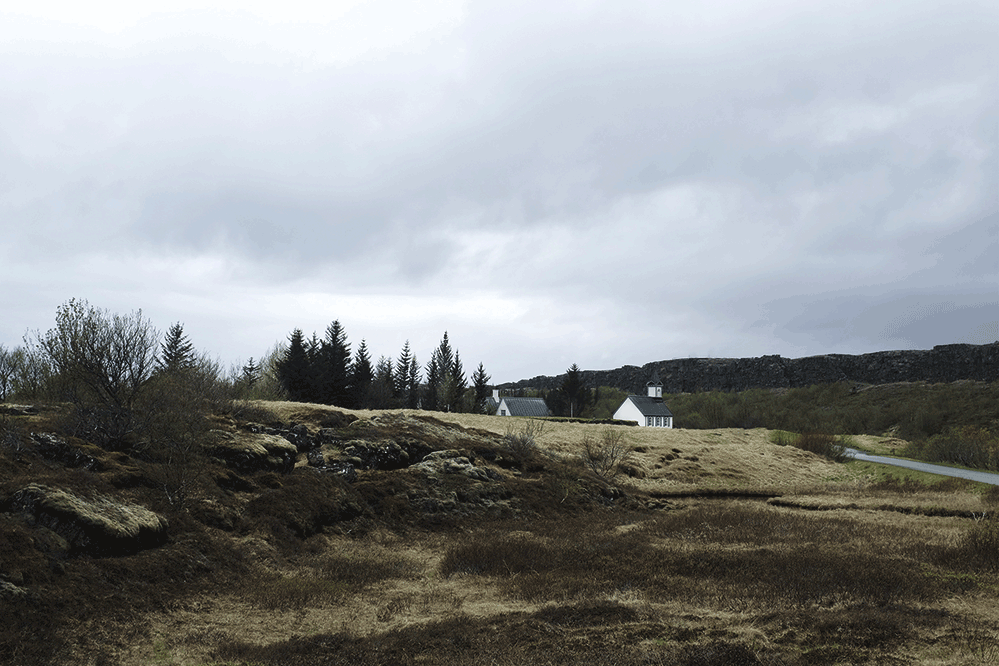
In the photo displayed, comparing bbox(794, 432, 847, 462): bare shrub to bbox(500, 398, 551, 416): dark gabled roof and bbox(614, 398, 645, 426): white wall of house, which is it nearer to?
bbox(614, 398, 645, 426): white wall of house

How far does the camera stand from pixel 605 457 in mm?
30203

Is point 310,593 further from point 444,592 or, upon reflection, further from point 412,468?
point 412,468

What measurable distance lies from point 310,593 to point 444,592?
2766mm

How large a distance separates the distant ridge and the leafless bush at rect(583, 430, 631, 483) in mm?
86209

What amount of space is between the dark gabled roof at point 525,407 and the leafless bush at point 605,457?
5148 centimetres

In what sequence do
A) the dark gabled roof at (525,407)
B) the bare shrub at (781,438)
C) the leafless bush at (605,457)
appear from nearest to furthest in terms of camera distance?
the leafless bush at (605,457)
the bare shrub at (781,438)
the dark gabled roof at (525,407)

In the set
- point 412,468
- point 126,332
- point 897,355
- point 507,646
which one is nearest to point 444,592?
point 507,646

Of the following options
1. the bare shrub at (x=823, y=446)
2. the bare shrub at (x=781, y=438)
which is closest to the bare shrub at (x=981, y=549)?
the bare shrub at (x=823, y=446)

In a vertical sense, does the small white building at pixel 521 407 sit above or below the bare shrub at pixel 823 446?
above

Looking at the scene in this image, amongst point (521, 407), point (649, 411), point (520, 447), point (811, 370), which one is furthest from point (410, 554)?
point (811, 370)

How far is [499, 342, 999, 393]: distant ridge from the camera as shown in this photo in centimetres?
9738

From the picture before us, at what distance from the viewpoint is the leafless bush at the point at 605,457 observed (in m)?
29.9

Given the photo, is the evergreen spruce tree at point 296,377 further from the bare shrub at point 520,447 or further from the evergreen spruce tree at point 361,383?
the bare shrub at point 520,447

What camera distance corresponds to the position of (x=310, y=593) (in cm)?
1208
